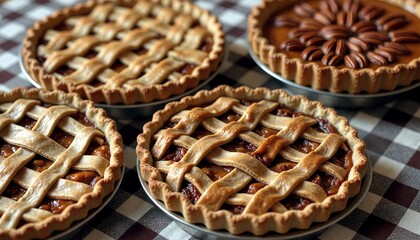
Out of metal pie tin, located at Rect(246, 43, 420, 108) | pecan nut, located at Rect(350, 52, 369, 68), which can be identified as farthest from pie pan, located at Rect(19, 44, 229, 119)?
pecan nut, located at Rect(350, 52, 369, 68)

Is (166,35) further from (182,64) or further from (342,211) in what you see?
(342,211)

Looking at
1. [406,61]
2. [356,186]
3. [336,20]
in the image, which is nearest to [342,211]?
[356,186]

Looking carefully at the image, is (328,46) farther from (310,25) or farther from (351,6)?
(351,6)

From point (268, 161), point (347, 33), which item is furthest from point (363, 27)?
point (268, 161)

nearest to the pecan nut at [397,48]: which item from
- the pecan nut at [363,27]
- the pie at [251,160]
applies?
the pecan nut at [363,27]

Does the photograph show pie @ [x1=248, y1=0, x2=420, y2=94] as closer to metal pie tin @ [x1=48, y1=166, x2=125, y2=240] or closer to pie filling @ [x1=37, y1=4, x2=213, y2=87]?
pie filling @ [x1=37, y1=4, x2=213, y2=87]
